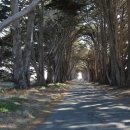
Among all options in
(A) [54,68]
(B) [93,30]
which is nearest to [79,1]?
(A) [54,68]

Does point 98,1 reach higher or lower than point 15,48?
higher

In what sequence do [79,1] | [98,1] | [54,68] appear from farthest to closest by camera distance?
[54,68], [98,1], [79,1]

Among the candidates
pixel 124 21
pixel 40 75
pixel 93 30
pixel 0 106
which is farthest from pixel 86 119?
pixel 93 30

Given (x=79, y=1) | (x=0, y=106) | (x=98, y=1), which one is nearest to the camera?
(x=0, y=106)

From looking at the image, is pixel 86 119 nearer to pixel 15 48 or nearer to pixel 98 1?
pixel 15 48

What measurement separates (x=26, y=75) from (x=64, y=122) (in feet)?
63.8

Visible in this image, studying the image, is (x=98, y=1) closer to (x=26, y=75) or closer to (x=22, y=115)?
(x=26, y=75)

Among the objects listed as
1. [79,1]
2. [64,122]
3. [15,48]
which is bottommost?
[64,122]

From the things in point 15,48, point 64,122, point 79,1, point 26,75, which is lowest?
point 64,122

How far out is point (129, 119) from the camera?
15.4 meters

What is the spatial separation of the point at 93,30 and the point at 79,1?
3039cm

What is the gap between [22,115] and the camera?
1642cm

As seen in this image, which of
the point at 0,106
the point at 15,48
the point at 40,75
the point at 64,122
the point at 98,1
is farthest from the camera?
the point at 40,75

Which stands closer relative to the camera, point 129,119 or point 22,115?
point 129,119
